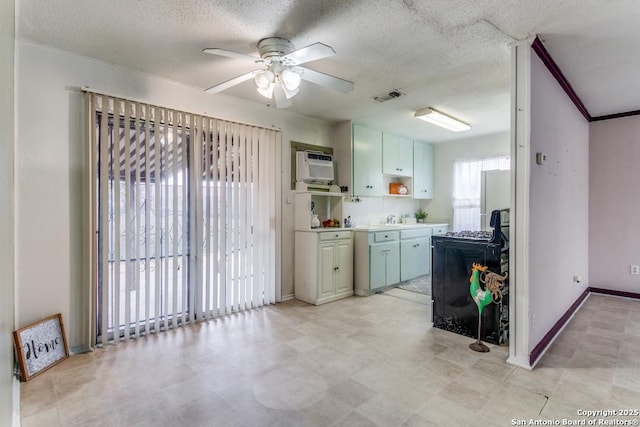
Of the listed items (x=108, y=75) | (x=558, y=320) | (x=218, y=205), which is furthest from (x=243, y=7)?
(x=558, y=320)

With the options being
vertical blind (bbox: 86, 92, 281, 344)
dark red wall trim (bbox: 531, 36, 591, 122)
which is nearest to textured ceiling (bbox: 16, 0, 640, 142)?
dark red wall trim (bbox: 531, 36, 591, 122)

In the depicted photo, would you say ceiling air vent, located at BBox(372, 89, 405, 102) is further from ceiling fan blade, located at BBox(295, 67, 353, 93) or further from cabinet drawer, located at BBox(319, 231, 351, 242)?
cabinet drawer, located at BBox(319, 231, 351, 242)

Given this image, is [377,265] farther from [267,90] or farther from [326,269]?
[267,90]

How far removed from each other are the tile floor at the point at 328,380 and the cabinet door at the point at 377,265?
1.16m

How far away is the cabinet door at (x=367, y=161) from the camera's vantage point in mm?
4684

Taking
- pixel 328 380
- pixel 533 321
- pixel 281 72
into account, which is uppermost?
pixel 281 72

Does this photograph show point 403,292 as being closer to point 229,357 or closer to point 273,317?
point 273,317

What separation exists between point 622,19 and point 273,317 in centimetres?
379

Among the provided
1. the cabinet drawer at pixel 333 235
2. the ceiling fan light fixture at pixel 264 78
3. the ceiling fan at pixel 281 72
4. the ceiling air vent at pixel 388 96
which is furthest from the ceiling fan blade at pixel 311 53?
the cabinet drawer at pixel 333 235

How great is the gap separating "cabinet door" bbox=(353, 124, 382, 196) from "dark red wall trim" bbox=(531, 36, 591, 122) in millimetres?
2415

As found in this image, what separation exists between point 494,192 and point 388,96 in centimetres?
243

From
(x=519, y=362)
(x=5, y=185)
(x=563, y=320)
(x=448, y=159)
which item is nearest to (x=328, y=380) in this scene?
(x=519, y=362)

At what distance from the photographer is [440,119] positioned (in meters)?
4.32

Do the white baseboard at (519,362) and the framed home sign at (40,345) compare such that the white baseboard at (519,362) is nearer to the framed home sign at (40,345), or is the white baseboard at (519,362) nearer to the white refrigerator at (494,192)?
the white refrigerator at (494,192)
